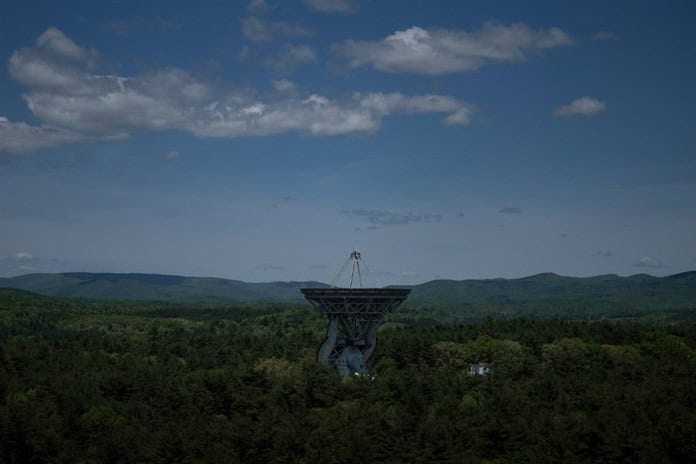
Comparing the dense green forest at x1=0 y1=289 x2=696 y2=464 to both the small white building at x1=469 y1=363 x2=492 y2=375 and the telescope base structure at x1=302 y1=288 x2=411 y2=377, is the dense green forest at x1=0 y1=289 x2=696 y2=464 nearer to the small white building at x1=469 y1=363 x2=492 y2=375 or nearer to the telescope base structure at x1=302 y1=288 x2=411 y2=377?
the small white building at x1=469 y1=363 x2=492 y2=375

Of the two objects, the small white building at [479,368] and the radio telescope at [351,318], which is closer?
the radio telescope at [351,318]

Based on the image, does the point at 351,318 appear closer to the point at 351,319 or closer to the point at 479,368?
the point at 351,319

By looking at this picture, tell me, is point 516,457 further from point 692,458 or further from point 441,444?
point 692,458

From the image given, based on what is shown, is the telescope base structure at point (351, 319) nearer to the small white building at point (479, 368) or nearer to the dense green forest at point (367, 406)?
the dense green forest at point (367, 406)

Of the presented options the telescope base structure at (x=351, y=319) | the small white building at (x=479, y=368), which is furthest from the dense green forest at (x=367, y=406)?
the telescope base structure at (x=351, y=319)

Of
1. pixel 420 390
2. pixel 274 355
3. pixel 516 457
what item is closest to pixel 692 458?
pixel 516 457

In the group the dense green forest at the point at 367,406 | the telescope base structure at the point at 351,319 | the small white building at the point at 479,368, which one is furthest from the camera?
the small white building at the point at 479,368

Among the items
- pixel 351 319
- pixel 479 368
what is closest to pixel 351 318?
pixel 351 319
